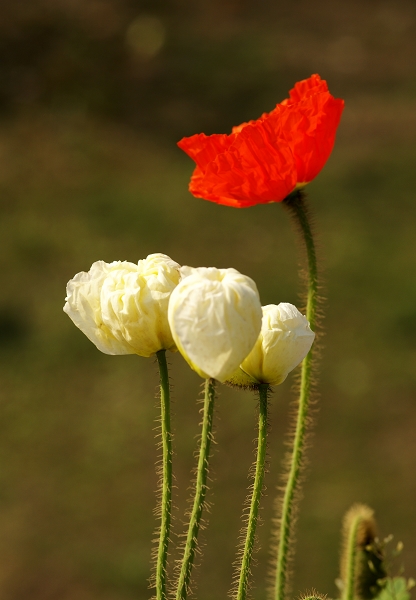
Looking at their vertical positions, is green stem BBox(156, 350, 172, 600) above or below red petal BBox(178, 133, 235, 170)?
below

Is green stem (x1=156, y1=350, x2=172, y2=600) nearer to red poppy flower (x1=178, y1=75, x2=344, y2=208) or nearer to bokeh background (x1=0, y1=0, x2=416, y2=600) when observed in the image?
red poppy flower (x1=178, y1=75, x2=344, y2=208)

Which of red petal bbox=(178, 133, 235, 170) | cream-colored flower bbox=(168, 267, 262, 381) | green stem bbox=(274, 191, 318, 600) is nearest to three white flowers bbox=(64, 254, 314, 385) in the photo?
cream-colored flower bbox=(168, 267, 262, 381)

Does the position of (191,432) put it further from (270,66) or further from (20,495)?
(270,66)

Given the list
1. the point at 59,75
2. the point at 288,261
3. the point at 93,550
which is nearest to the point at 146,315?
the point at 93,550

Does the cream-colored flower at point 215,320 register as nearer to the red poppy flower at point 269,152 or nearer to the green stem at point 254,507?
the green stem at point 254,507

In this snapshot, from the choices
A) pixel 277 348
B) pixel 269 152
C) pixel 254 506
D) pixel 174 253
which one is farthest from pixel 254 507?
pixel 174 253

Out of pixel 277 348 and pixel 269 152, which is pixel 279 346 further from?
pixel 269 152
